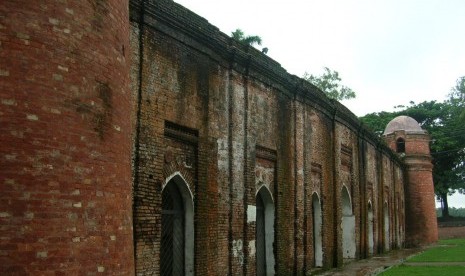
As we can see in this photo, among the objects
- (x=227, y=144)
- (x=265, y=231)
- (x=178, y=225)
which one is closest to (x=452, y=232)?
(x=265, y=231)

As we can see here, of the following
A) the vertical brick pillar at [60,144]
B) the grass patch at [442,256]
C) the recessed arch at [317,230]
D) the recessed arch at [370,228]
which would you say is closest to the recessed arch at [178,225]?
the vertical brick pillar at [60,144]

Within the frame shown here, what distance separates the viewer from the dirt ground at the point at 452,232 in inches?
1502

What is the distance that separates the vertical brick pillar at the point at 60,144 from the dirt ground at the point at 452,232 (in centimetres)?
3676

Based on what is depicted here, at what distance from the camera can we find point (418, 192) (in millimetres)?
32906

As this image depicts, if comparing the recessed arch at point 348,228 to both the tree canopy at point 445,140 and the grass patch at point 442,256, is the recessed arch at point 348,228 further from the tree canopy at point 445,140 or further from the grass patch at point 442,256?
the tree canopy at point 445,140

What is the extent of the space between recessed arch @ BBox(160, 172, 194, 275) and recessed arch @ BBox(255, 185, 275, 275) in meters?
3.29

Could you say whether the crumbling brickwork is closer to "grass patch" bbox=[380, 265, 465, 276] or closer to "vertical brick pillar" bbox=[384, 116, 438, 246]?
"grass patch" bbox=[380, 265, 465, 276]

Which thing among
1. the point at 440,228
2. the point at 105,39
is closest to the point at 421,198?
the point at 440,228

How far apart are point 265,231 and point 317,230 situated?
11.8 ft

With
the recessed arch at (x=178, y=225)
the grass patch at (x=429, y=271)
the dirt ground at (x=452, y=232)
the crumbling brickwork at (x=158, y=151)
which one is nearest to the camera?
the crumbling brickwork at (x=158, y=151)

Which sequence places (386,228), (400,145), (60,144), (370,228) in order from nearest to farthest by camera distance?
1. (60,144)
2. (370,228)
3. (386,228)
4. (400,145)

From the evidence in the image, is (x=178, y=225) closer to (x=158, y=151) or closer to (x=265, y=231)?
(x=158, y=151)

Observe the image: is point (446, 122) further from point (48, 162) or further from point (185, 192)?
point (48, 162)

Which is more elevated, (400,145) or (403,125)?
(403,125)
